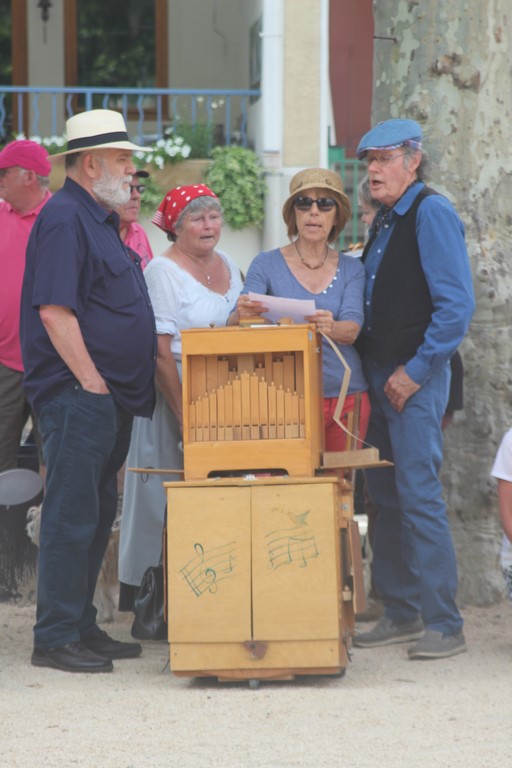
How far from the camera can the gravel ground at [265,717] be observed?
12.5 feet

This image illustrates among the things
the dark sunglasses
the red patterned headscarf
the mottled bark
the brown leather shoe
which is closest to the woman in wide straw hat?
the dark sunglasses

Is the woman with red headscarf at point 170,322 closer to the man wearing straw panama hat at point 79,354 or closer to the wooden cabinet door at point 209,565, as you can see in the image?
the man wearing straw panama hat at point 79,354

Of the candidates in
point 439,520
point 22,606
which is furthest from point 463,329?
point 22,606

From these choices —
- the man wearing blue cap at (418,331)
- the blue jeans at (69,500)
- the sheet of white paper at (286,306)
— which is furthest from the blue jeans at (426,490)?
the blue jeans at (69,500)

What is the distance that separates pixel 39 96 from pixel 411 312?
10217mm

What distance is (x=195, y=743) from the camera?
3949 millimetres

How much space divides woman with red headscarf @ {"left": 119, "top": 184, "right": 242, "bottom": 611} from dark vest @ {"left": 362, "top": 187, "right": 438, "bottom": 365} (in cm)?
66

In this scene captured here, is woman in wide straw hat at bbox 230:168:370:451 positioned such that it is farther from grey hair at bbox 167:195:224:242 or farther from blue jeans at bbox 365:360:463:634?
grey hair at bbox 167:195:224:242

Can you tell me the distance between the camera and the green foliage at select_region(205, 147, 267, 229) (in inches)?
480

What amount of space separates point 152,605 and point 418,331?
150 centimetres

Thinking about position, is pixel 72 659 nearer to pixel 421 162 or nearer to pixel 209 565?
pixel 209 565

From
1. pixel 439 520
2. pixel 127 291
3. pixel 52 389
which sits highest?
pixel 127 291

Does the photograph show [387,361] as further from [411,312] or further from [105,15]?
[105,15]

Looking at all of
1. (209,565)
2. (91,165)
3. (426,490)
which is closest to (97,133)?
(91,165)
